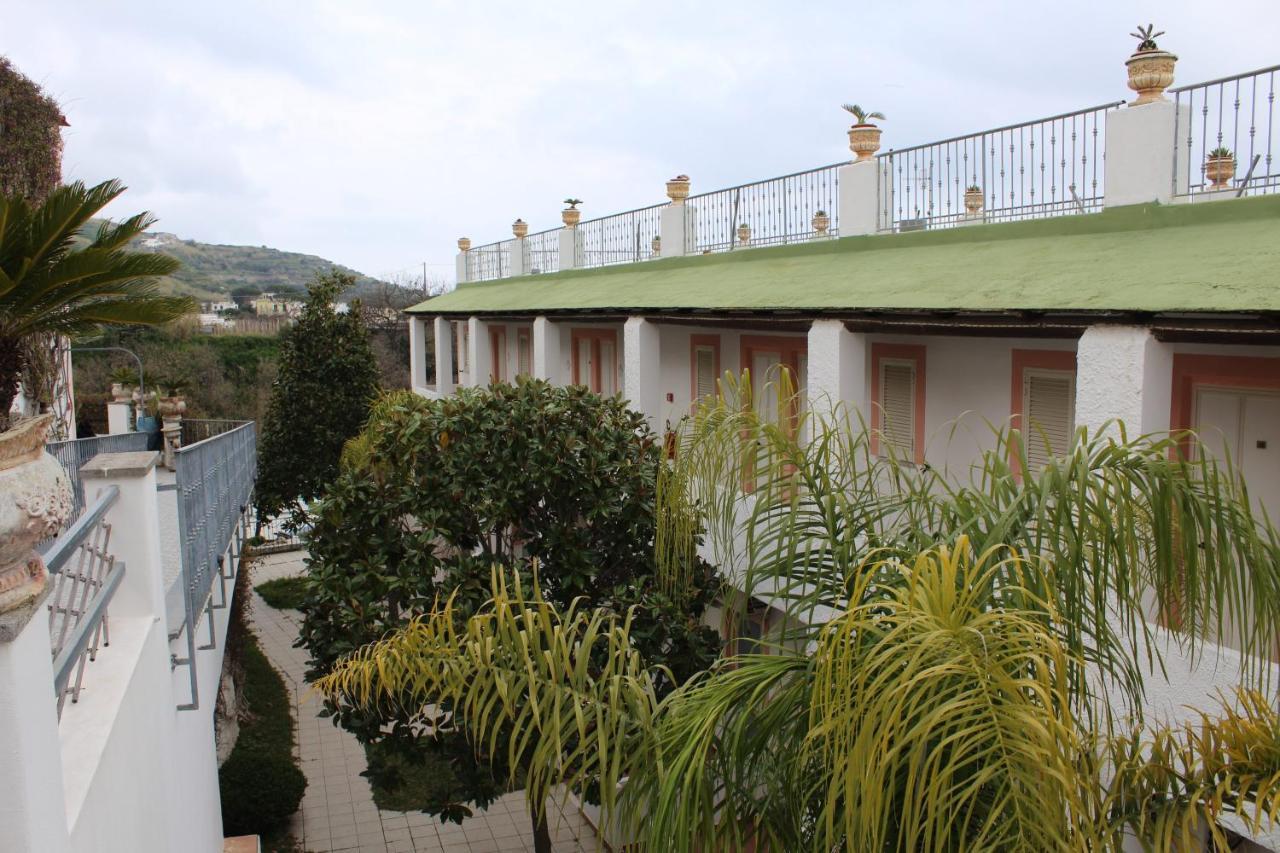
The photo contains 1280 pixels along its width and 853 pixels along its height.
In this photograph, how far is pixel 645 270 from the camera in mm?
17984

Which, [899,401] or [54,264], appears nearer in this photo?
[54,264]

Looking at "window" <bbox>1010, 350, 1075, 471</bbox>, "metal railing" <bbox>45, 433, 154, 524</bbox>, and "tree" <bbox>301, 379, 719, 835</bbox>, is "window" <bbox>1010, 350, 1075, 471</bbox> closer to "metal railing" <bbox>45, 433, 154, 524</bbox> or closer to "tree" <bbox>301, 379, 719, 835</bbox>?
"tree" <bbox>301, 379, 719, 835</bbox>

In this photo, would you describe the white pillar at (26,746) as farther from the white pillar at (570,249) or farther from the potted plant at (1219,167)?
the white pillar at (570,249)

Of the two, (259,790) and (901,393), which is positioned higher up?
(901,393)

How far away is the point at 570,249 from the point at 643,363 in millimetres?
8442

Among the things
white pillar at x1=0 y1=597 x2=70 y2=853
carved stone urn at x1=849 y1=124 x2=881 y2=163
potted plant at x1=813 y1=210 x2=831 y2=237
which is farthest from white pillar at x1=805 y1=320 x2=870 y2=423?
white pillar at x1=0 y1=597 x2=70 y2=853

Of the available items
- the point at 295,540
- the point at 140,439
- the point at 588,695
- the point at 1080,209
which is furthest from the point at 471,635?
the point at 295,540

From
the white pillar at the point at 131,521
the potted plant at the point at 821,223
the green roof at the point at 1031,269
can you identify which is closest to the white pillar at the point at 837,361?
the green roof at the point at 1031,269

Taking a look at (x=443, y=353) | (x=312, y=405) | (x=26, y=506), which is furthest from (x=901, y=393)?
(x=443, y=353)

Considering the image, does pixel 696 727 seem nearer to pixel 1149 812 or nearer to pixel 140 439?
pixel 1149 812

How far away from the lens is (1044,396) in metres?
9.59

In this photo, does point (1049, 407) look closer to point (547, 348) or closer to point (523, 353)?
point (547, 348)

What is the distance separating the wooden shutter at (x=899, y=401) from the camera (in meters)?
11.2

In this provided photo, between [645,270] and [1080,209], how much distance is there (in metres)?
9.04
